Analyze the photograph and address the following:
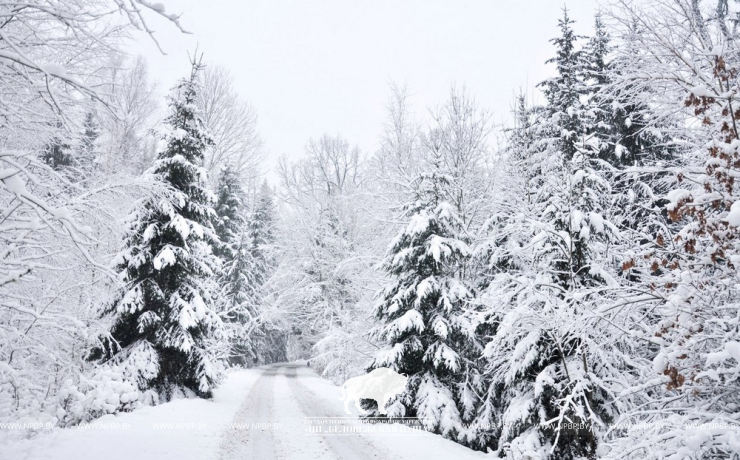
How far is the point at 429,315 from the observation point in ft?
41.7

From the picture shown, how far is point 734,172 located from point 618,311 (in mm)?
1996

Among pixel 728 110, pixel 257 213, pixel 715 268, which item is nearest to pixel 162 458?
pixel 715 268

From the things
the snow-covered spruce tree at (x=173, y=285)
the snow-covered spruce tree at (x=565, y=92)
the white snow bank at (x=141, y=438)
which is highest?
the snow-covered spruce tree at (x=565, y=92)

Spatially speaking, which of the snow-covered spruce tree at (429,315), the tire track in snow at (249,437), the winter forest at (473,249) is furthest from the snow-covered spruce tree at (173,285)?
the snow-covered spruce tree at (429,315)

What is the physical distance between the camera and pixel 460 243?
12805 millimetres

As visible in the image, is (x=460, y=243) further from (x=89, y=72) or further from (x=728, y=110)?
(x=89, y=72)

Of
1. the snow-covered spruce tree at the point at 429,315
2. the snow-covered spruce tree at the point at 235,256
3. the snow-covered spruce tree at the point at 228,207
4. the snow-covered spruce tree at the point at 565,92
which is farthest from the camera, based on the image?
the snow-covered spruce tree at the point at 228,207

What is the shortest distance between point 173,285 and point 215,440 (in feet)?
22.8

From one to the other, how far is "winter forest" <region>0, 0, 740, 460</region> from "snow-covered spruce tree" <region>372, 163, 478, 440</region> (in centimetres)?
9

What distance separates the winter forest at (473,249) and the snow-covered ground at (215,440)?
3.08ft

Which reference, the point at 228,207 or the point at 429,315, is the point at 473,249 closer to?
the point at 429,315

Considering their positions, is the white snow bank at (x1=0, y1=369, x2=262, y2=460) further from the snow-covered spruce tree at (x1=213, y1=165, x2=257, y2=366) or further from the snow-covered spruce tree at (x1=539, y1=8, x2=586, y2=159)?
the snow-covered spruce tree at (x1=213, y1=165, x2=257, y2=366)

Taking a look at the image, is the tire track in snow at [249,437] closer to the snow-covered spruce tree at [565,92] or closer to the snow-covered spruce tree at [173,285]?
the snow-covered spruce tree at [173,285]

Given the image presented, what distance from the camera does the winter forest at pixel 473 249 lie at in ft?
14.1
